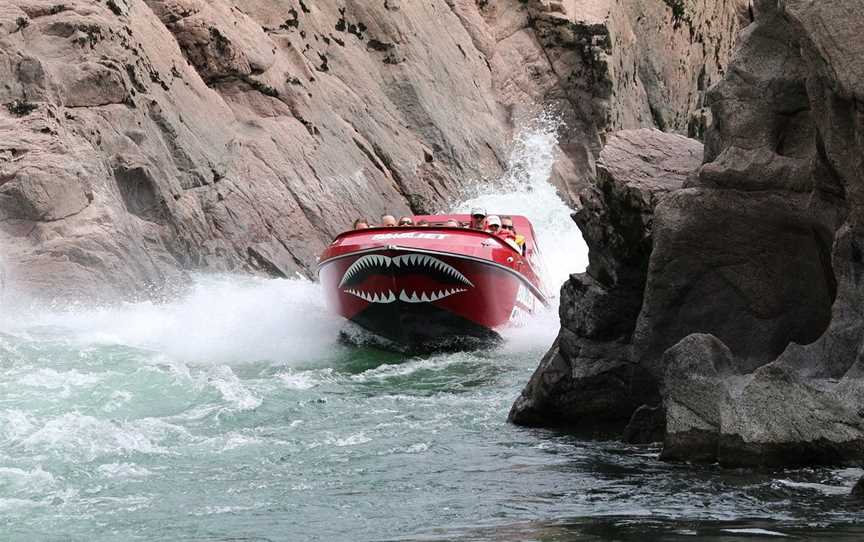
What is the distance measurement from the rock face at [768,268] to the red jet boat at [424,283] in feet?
17.8

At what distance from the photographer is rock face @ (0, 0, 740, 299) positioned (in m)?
15.4

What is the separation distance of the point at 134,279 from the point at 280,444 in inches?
267

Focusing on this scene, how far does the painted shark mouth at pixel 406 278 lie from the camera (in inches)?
582

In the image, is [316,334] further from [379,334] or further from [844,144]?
[844,144]

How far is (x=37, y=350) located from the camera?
12.3 meters

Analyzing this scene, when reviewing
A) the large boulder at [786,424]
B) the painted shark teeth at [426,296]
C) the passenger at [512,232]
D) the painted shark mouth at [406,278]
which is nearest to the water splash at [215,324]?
the painted shark mouth at [406,278]

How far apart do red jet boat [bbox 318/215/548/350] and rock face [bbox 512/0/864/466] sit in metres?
5.44

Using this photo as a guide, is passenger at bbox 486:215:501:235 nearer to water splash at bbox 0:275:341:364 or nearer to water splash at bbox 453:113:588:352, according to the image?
water splash at bbox 0:275:341:364

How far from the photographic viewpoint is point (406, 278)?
14.9m

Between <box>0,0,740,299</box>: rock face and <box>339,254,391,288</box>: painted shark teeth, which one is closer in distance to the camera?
<box>339,254,391,288</box>: painted shark teeth

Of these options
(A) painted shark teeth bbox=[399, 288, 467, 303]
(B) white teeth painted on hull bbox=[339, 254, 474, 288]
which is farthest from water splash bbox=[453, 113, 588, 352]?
(B) white teeth painted on hull bbox=[339, 254, 474, 288]

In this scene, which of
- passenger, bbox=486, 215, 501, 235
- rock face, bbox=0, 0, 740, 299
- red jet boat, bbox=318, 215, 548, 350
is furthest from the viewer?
passenger, bbox=486, 215, 501, 235

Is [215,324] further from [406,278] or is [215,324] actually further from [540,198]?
[540,198]

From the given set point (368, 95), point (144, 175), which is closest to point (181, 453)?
point (144, 175)
